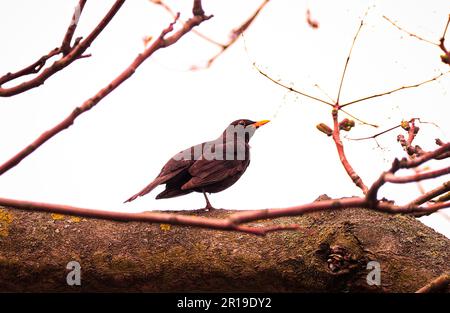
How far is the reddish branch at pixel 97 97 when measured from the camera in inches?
60.1

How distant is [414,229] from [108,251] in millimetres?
1460

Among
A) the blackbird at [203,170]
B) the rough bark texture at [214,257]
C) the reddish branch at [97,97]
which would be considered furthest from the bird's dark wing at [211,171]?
the reddish branch at [97,97]

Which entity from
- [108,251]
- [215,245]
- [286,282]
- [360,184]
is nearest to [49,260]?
[108,251]

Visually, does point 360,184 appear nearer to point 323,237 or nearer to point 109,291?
point 323,237

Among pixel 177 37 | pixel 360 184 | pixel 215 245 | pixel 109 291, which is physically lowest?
pixel 109 291

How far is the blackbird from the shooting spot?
5.00 metres

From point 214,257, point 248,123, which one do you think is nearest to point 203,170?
point 248,123

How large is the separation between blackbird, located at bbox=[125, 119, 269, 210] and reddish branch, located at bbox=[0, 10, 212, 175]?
10.1 feet

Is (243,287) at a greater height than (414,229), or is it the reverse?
(414,229)

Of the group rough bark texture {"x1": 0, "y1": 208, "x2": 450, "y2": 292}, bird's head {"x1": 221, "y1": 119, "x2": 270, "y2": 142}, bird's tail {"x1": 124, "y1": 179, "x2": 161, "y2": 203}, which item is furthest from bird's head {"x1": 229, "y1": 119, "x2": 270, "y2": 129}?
rough bark texture {"x1": 0, "y1": 208, "x2": 450, "y2": 292}

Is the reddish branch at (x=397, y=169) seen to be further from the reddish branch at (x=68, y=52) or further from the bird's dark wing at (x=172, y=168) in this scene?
the bird's dark wing at (x=172, y=168)

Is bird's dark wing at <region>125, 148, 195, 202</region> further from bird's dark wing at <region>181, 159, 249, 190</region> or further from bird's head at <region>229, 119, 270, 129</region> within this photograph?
bird's head at <region>229, 119, 270, 129</region>

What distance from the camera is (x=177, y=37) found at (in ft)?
5.25

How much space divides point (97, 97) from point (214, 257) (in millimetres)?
1609
